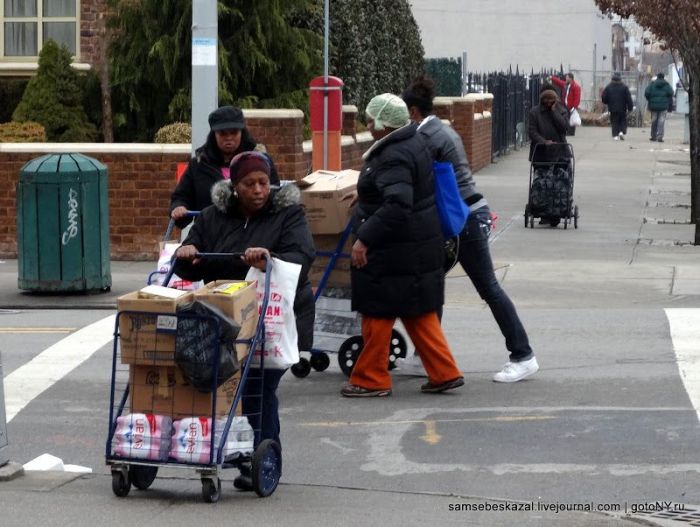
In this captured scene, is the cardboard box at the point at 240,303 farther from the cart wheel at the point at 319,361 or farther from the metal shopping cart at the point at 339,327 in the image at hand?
the cart wheel at the point at 319,361

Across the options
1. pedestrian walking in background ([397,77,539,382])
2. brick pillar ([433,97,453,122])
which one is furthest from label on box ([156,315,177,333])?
brick pillar ([433,97,453,122])

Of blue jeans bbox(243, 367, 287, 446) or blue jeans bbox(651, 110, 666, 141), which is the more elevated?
blue jeans bbox(651, 110, 666, 141)

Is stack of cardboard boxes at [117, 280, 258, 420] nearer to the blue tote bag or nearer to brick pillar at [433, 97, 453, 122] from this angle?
the blue tote bag

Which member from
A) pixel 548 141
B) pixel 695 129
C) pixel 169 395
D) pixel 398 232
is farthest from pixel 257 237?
pixel 695 129

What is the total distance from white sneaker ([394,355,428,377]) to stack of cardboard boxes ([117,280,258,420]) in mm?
3393

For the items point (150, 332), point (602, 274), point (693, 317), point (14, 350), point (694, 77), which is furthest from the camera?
point (694, 77)

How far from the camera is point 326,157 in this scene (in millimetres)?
16938

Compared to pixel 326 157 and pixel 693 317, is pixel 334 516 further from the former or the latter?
pixel 326 157

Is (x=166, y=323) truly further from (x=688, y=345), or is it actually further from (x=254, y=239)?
(x=688, y=345)

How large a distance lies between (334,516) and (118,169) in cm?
1056

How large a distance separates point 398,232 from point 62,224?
231 inches

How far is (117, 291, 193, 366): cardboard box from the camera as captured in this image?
632 cm

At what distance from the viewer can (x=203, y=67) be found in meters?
13.3

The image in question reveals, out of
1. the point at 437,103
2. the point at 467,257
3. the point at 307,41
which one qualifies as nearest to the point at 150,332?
the point at 467,257
